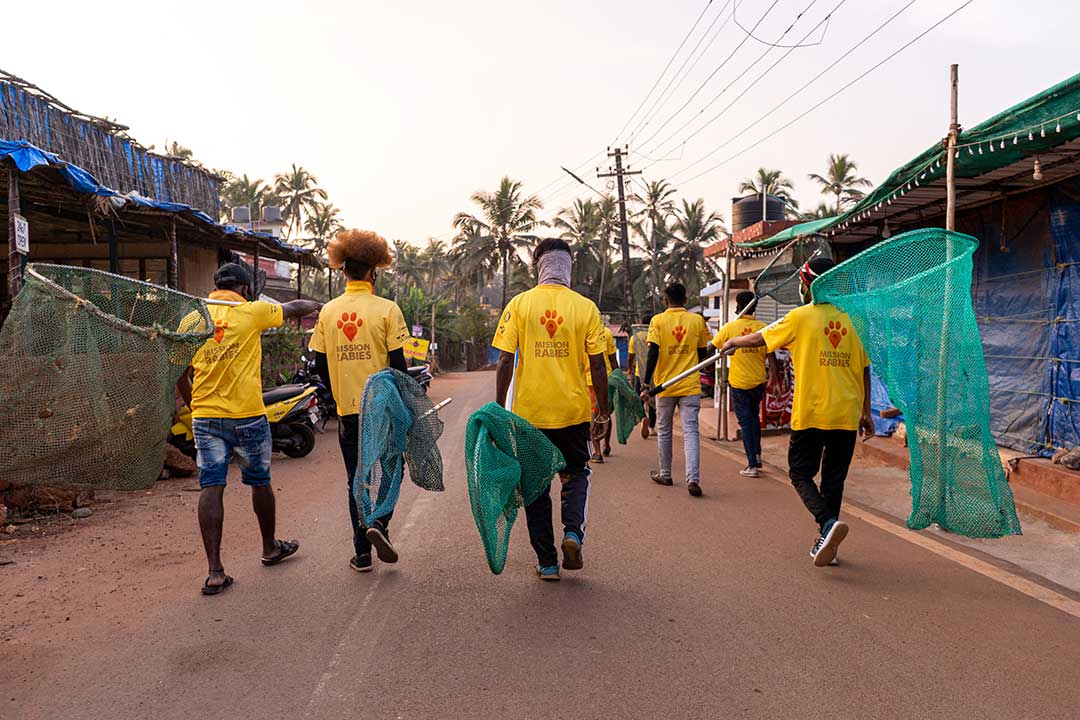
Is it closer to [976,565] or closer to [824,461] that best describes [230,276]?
[824,461]

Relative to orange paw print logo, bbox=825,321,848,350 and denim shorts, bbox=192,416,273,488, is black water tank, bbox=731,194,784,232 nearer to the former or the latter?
orange paw print logo, bbox=825,321,848,350

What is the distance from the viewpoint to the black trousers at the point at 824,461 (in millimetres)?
4953

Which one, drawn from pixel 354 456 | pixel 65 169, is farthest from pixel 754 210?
pixel 354 456

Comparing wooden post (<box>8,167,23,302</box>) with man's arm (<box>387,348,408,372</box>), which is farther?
wooden post (<box>8,167,23,302</box>)

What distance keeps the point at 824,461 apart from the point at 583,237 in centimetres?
4168

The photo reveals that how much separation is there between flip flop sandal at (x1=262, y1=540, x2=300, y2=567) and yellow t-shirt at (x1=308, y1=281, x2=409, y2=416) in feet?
3.55

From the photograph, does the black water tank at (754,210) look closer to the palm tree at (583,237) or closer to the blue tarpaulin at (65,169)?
the blue tarpaulin at (65,169)

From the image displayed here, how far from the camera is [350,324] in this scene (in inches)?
188

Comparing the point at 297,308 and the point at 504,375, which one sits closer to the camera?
the point at 504,375

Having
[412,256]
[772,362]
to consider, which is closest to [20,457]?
[772,362]

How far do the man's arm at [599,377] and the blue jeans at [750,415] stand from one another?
140 inches

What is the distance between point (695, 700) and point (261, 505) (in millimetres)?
3079

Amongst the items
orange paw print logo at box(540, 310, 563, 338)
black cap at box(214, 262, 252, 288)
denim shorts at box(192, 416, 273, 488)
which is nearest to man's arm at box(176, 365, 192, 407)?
denim shorts at box(192, 416, 273, 488)

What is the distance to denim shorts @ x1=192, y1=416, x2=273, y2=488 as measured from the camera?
15.2 feet
